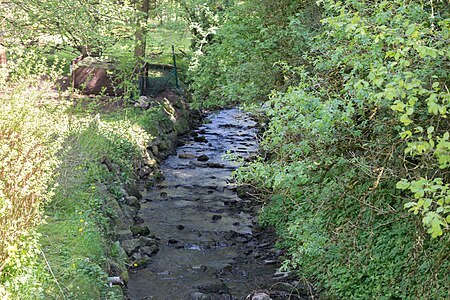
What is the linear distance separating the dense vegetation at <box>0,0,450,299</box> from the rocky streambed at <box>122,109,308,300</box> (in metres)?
0.57

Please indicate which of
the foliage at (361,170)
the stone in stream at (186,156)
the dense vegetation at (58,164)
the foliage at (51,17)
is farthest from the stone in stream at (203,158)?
the foliage at (361,170)

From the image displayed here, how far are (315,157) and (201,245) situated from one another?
3.94m

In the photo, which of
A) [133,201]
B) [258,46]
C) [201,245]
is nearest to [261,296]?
[201,245]

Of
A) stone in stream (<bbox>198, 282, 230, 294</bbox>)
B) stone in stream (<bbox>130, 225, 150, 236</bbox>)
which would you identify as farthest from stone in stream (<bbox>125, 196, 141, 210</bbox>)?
stone in stream (<bbox>198, 282, 230, 294</bbox>)

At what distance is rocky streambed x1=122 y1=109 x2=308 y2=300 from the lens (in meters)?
8.06

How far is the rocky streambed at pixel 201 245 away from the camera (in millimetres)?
8062

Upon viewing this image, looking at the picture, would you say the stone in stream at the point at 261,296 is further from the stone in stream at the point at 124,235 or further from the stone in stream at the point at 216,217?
the stone in stream at the point at 216,217

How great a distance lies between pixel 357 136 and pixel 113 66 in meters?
12.3

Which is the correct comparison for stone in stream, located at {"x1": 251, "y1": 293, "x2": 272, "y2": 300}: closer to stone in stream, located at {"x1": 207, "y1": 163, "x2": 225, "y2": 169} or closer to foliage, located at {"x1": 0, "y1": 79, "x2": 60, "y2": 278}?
foliage, located at {"x1": 0, "y1": 79, "x2": 60, "y2": 278}

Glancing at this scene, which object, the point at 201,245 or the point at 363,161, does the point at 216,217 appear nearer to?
the point at 201,245

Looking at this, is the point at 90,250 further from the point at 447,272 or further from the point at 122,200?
the point at 447,272

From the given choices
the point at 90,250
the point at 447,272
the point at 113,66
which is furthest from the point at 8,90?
the point at 113,66

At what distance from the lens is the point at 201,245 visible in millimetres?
9922

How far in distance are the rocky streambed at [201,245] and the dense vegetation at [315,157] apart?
1.87 ft
